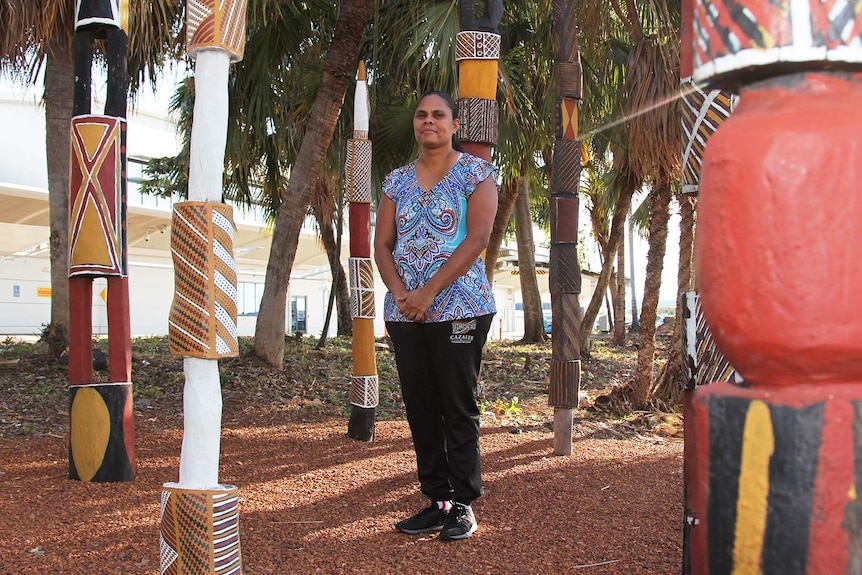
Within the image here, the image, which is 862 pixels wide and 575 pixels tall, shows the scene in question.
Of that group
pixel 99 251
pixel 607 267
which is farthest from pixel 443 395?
pixel 607 267

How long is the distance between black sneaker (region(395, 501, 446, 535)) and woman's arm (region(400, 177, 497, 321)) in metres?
0.85

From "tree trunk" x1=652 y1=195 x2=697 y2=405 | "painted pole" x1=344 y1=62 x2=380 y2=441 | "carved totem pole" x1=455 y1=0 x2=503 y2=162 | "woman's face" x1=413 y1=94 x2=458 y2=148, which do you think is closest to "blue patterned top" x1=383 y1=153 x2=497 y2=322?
"woman's face" x1=413 y1=94 x2=458 y2=148

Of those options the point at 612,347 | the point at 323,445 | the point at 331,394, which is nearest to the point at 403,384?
the point at 323,445

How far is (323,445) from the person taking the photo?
16.7ft

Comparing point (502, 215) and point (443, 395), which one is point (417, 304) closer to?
point (443, 395)

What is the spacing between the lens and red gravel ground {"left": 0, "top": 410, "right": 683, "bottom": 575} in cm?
277

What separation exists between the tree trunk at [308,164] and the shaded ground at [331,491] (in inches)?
34.3

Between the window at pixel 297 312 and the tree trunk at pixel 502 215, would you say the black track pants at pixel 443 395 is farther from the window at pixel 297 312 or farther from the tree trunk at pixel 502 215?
the window at pixel 297 312

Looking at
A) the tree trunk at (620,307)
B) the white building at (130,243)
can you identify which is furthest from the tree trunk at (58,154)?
the tree trunk at (620,307)

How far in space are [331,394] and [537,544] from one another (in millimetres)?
4738

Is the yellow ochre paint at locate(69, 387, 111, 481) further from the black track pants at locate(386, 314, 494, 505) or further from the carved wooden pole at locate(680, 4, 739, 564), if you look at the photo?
the carved wooden pole at locate(680, 4, 739, 564)

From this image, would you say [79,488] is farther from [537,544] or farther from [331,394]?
[331,394]

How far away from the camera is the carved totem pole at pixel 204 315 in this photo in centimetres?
198

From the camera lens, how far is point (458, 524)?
9.98 ft
